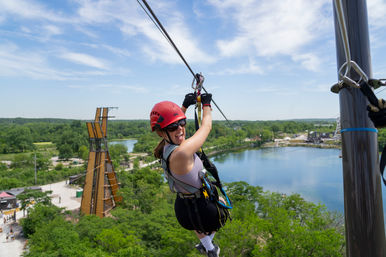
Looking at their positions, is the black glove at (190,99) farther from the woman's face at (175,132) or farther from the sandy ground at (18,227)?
the sandy ground at (18,227)

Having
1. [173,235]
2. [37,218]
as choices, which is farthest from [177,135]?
[37,218]

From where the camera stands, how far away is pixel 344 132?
4.77 ft

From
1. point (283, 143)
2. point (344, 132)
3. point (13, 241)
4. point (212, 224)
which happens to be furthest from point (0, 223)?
point (283, 143)

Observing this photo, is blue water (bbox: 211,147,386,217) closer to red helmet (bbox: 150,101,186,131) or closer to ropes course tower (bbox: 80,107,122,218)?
ropes course tower (bbox: 80,107,122,218)

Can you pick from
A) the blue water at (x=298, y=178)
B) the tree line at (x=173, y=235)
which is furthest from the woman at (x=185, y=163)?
the blue water at (x=298, y=178)

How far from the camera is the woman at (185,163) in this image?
154cm

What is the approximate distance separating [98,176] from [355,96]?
14.8 meters

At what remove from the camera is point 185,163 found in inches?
60.6

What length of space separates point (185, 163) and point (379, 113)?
1.08 meters

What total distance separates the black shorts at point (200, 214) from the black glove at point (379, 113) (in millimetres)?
1145

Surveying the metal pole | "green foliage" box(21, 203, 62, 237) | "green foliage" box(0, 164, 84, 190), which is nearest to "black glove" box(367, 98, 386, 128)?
the metal pole

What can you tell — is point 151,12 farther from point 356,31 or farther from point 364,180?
point 364,180

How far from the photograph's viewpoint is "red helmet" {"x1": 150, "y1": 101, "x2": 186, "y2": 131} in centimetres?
163

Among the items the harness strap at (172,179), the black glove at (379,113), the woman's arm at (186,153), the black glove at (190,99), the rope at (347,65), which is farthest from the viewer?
the black glove at (190,99)
